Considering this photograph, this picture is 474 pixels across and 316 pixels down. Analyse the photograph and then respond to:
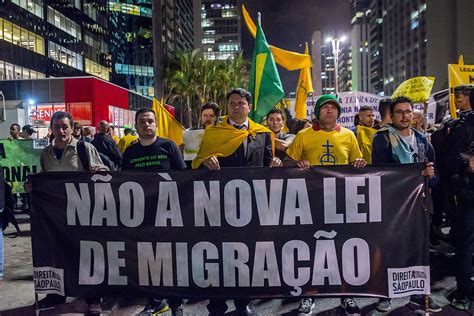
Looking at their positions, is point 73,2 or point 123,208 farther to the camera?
point 73,2

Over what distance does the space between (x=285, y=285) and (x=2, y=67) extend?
1420 inches

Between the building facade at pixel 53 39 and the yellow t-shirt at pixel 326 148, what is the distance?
115 feet

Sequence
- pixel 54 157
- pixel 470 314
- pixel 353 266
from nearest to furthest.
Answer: pixel 353 266, pixel 470 314, pixel 54 157

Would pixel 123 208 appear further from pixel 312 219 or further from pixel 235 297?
pixel 312 219

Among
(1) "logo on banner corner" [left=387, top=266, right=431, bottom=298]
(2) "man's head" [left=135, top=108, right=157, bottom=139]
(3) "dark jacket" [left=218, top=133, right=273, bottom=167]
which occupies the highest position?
(2) "man's head" [left=135, top=108, right=157, bottom=139]

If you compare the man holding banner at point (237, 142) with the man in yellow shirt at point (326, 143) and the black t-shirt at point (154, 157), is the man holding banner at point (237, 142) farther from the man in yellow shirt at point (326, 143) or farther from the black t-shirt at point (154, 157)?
the man in yellow shirt at point (326, 143)

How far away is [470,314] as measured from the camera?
13.6 feet

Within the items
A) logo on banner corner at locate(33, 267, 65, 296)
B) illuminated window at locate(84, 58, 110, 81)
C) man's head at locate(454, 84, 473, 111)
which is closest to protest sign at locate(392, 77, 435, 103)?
man's head at locate(454, 84, 473, 111)

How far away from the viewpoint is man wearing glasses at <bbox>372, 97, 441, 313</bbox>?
429 centimetres

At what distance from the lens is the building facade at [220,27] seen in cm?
17525

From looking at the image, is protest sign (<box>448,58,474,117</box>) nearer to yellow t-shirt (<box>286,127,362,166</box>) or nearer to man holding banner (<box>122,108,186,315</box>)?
yellow t-shirt (<box>286,127,362,166</box>)

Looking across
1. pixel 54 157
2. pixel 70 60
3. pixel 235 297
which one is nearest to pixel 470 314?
pixel 235 297

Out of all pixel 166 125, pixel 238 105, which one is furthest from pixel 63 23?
pixel 238 105

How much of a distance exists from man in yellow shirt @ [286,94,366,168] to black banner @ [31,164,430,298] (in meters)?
0.40
